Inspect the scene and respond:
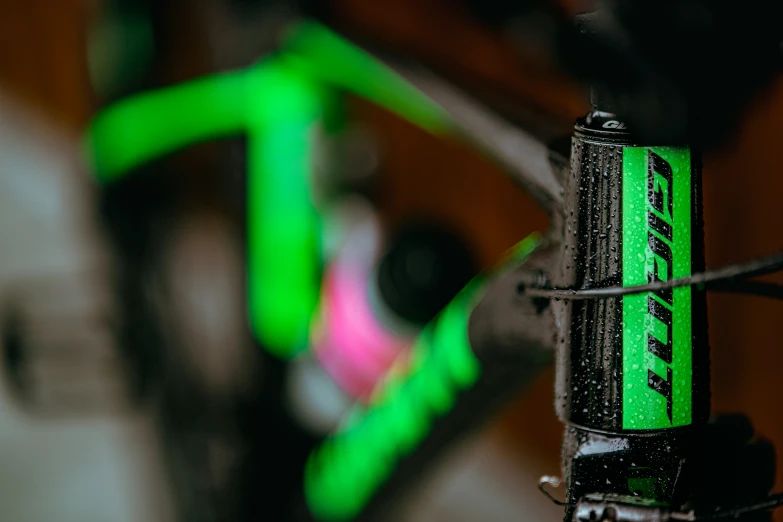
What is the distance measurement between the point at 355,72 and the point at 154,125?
1.13 ft

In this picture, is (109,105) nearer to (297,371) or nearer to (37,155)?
(297,371)

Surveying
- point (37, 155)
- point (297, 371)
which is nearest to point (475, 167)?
point (297, 371)

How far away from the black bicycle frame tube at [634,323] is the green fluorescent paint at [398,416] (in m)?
0.08

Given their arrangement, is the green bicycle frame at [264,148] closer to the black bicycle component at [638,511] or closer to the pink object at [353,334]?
the pink object at [353,334]

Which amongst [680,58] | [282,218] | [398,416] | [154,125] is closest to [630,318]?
[680,58]

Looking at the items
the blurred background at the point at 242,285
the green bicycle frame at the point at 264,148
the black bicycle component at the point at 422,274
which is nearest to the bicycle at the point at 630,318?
the blurred background at the point at 242,285

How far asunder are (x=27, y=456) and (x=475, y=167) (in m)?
1.04

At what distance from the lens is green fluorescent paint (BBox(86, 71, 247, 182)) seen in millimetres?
820

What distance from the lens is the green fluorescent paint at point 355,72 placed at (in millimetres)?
502

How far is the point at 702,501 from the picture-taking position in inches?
13.4

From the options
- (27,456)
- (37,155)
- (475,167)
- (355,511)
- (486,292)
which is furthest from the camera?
(37,155)

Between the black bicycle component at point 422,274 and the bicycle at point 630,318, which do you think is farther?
the black bicycle component at point 422,274

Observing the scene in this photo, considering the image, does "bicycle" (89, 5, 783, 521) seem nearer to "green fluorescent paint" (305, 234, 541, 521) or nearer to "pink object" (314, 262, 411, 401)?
"green fluorescent paint" (305, 234, 541, 521)

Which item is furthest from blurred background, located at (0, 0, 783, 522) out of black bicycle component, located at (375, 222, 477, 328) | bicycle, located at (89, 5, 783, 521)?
bicycle, located at (89, 5, 783, 521)
